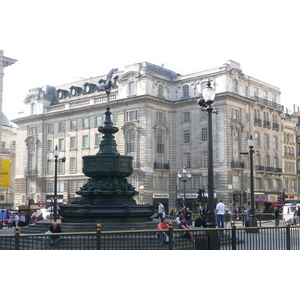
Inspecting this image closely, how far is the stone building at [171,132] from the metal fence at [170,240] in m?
43.1

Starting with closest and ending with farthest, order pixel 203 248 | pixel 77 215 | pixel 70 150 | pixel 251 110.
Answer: pixel 203 248, pixel 77 215, pixel 251 110, pixel 70 150

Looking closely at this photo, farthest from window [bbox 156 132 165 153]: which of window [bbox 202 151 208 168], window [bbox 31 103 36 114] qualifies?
window [bbox 31 103 36 114]

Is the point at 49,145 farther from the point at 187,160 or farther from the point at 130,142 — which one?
the point at 187,160

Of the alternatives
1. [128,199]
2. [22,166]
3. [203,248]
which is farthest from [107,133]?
[22,166]

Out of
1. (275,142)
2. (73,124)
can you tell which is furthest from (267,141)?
(73,124)

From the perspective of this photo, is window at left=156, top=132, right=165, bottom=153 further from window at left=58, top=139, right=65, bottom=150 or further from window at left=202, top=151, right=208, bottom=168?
window at left=58, top=139, right=65, bottom=150

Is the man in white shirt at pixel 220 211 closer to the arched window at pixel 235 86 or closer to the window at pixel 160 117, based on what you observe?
the arched window at pixel 235 86

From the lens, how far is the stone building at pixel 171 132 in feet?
200

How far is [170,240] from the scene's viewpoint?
519 inches

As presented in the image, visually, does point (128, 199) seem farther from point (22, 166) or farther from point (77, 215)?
point (22, 166)

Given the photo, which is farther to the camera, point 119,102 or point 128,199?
point 119,102

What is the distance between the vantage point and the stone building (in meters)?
60.9

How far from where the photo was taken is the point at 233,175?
60.4 meters

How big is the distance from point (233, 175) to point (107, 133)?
1580 inches
